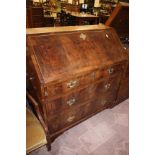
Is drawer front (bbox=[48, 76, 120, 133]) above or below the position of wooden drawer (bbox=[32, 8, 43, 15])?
below

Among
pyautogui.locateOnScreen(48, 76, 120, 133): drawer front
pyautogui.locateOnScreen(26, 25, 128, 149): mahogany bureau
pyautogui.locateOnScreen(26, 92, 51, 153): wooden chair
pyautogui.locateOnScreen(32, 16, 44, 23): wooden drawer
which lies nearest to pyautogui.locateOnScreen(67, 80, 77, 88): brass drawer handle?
pyautogui.locateOnScreen(26, 25, 128, 149): mahogany bureau

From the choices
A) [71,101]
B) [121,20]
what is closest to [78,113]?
[71,101]

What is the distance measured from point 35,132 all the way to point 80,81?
71cm

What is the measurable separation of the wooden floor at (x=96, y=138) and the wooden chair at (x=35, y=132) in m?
0.21

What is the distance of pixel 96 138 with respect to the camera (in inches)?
Result: 83.7

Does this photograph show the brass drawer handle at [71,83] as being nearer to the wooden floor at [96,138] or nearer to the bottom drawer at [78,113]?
the bottom drawer at [78,113]

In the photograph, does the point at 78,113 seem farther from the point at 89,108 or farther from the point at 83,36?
the point at 83,36

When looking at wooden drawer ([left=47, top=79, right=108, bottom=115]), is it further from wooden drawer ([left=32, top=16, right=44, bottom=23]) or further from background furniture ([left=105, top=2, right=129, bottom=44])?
wooden drawer ([left=32, top=16, right=44, bottom=23])

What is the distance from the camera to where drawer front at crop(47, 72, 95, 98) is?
62.5 inches

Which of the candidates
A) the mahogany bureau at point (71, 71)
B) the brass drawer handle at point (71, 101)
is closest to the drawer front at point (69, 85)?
the mahogany bureau at point (71, 71)
